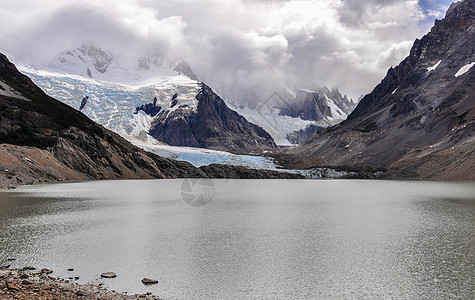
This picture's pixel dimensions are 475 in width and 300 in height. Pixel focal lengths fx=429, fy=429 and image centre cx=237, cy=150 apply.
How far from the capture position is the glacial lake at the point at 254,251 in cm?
1967

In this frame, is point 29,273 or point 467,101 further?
point 467,101

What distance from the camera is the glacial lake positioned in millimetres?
19672

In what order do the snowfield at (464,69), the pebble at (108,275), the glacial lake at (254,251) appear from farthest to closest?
the snowfield at (464,69) → the pebble at (108,275) → the glacial lake at (254,251)

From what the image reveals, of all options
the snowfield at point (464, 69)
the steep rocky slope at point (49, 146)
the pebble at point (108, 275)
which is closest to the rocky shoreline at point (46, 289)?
the pebble at point (108, 275)

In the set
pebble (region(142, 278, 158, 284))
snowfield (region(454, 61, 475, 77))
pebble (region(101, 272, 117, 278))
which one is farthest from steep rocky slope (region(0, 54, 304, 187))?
snowfield (region(454, 61, 475, 77))

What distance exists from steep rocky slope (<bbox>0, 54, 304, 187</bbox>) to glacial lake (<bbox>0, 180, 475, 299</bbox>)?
4859 centimetres

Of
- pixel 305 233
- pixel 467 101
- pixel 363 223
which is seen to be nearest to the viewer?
pixel 305 233

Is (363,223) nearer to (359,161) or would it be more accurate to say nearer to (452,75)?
(359,161)

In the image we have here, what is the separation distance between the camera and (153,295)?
18.3 meters

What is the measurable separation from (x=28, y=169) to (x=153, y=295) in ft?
264

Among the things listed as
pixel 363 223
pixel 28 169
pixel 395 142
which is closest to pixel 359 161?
pixel 395 142

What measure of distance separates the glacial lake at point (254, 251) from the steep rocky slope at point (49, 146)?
4859cm

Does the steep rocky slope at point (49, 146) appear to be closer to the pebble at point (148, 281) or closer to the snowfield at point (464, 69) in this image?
the pebble at point (148, 281)

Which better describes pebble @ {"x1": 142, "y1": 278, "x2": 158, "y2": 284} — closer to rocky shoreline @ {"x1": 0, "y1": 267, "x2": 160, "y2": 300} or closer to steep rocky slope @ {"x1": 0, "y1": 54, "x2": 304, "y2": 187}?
rocky shoreline @ {"x1": 0, "y1": 267, "x2": 160, "y2": 300}
